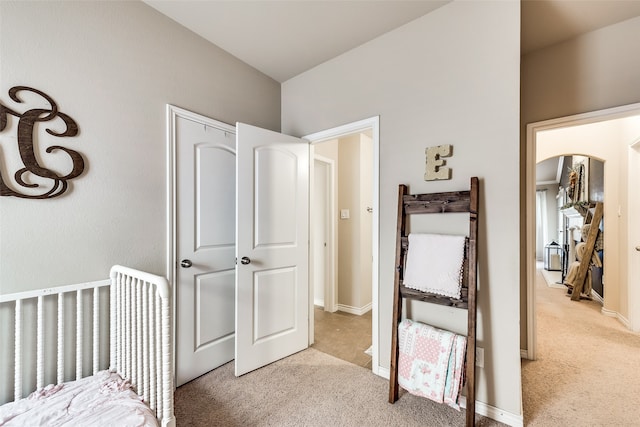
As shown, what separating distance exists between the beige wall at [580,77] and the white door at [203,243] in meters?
2.51

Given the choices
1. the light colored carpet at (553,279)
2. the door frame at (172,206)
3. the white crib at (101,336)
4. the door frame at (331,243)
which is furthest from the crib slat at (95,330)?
the light colored carpet at (553,279)

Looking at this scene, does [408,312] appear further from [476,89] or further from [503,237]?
[476,89]

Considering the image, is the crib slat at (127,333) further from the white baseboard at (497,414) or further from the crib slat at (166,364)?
the white baseboard at (497,414)

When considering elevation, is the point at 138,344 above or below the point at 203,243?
below

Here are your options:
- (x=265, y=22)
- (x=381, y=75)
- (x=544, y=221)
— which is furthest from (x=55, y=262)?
(x=544, y=221)

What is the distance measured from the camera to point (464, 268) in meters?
1.66

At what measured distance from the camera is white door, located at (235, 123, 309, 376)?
2.09 metres

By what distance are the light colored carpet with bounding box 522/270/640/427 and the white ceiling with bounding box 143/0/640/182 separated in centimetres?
262

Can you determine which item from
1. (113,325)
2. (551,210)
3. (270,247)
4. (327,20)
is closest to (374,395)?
(270,247)

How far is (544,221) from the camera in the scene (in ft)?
27.6

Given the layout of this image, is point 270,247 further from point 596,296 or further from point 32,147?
point 596,296

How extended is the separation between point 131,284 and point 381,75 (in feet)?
7.27

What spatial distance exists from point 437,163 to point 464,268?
0.70 m

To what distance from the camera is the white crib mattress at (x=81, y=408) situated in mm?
1025
